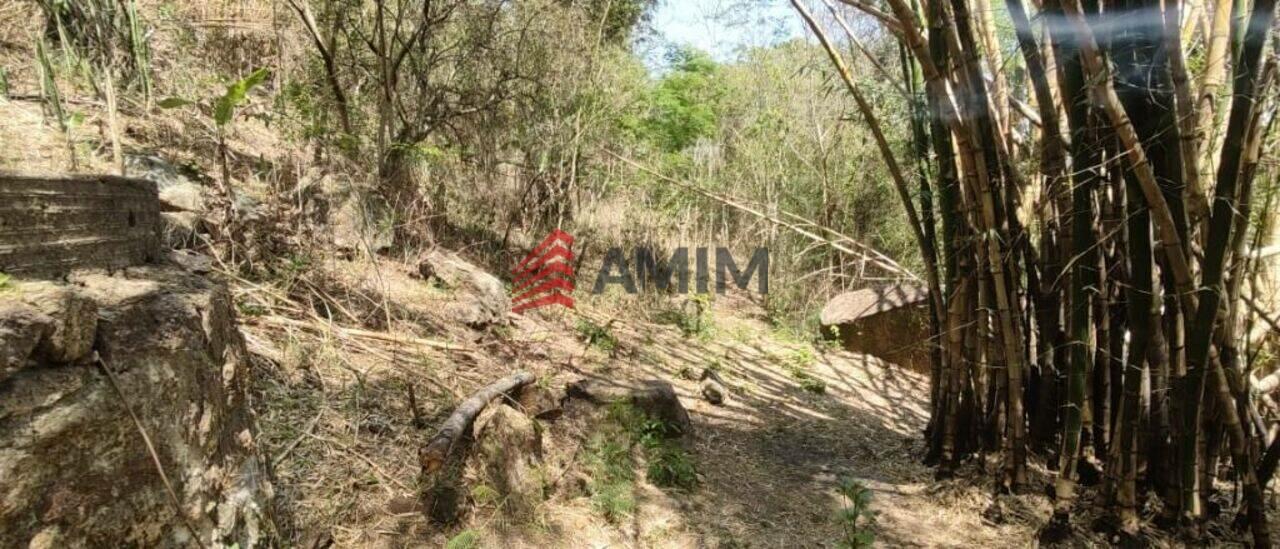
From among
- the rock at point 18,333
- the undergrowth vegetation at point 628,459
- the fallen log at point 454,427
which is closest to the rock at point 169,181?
the fallen log at point 454,427

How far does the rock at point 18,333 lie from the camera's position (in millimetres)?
935

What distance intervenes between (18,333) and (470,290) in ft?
11.3

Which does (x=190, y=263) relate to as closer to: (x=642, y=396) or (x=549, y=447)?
(x=549, y=447)

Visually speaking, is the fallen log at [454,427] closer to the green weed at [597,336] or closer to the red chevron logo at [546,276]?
the green weed at [597,336]

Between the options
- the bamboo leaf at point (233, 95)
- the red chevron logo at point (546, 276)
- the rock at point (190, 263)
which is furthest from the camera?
the red chevron logo at point (546, 276)

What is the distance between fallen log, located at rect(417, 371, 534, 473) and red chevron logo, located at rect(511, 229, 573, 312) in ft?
7.91

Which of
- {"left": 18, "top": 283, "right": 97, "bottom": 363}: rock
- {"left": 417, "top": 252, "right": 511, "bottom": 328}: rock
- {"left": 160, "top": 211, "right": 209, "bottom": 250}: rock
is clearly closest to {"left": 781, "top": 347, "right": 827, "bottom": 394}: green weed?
{"left": 417, "top": 252, "right": 511, "bottom": 328}: rock

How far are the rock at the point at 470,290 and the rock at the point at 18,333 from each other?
3124 mm

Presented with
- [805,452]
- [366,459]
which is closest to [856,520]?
[805,452]

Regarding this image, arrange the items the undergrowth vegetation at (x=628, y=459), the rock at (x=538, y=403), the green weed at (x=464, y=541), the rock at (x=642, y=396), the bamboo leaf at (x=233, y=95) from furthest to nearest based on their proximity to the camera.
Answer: the rock at (x=642, y=396)
the bamboo leaf at (x=233, y=95)
the rock at (x=538, y=403)
the undergrowth vegetation at (x=628, y=459)
the green weed at (x=464, y=541)

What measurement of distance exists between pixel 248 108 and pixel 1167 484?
506 centimetres

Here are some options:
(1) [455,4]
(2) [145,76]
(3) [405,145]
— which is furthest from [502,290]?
(2) [145,76]

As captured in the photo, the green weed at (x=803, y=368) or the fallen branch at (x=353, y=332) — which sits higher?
the fallen branch at (x=353, y=332)

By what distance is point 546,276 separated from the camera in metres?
5.77
